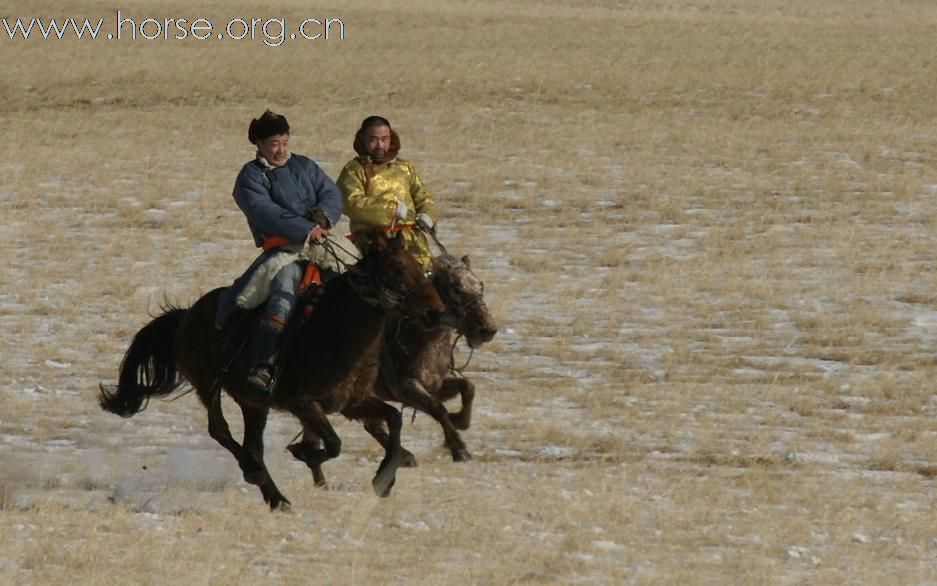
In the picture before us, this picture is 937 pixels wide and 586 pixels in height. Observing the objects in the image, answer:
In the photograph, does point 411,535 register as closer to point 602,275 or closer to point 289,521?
point 289,521

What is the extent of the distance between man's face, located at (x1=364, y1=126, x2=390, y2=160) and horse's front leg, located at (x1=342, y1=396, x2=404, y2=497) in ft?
7.14

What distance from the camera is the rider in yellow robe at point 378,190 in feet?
37.1

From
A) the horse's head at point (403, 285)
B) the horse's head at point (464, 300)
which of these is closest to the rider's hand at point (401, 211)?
the horse's head at point (464, 300)

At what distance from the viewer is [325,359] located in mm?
9531

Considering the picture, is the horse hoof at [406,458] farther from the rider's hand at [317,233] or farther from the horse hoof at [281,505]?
the rider's hand at [317,233]

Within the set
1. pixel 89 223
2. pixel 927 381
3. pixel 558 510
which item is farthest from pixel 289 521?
pixel 89 223

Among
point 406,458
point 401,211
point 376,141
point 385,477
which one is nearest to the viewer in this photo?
point 385,477

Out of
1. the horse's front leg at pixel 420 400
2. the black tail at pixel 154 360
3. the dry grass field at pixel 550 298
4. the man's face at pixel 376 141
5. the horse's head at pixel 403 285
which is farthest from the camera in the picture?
the man's face at pixel 376 141

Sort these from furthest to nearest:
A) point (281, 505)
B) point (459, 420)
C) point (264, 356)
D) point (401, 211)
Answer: point (459, 420) → point (401, 211) → point (281, 505) → point (264, 356)

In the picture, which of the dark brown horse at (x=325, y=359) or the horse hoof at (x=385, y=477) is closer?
the dark brown horse at (x=325, y=359)

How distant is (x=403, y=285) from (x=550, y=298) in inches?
384

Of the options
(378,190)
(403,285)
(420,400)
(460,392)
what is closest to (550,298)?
(460,392)

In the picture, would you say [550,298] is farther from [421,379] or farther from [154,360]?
[154,360]

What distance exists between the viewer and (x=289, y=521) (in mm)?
9312
